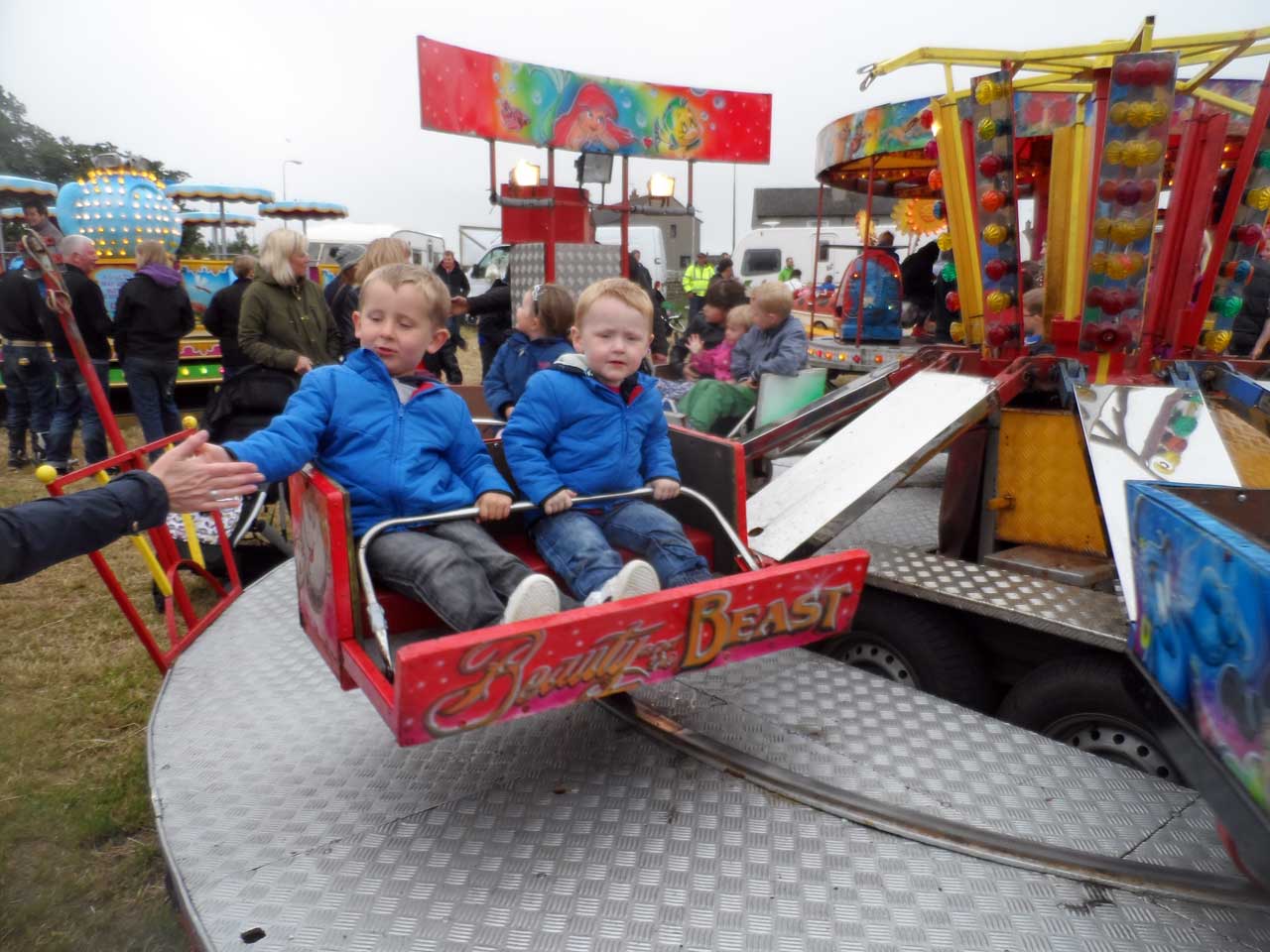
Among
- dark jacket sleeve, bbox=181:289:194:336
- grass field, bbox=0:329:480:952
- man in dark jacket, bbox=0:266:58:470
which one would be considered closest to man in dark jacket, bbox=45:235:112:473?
man in dark jacket, bbox=0:266:58:470

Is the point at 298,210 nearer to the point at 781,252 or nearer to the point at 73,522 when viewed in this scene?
the point at 781,252

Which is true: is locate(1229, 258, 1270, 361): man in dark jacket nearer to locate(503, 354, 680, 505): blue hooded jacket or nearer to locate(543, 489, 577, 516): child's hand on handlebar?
locate(503, 354, 680, 505): blue hooded jacket

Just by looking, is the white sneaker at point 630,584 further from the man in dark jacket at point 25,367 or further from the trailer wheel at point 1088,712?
the man in dark jacket at point 25,367

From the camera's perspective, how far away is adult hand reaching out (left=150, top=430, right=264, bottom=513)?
1.85 m

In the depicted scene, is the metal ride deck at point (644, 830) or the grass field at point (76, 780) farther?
the grass field at point (76, 780)

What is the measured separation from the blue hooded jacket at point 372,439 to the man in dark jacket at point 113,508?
0.23 meters

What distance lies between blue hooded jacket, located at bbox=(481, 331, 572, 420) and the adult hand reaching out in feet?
6.44

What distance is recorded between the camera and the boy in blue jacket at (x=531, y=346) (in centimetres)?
387

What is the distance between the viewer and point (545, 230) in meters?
7.50

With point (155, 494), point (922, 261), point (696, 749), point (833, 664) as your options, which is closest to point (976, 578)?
point (833, 664)

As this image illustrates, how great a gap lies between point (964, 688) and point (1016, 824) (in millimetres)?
760

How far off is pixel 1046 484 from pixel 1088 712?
1.04 metres

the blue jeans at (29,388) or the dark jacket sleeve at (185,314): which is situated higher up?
the dark jacket sleeve at (185,314)

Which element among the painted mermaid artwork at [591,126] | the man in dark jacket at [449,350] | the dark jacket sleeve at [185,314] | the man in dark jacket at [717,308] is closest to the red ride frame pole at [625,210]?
the painted mermaid artwork at [591,126]
